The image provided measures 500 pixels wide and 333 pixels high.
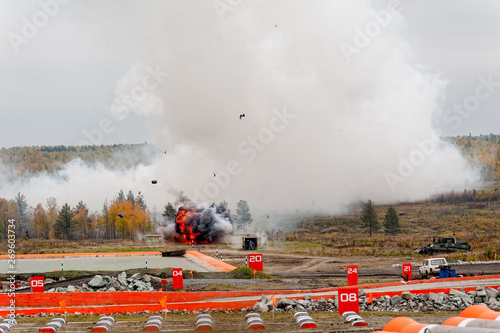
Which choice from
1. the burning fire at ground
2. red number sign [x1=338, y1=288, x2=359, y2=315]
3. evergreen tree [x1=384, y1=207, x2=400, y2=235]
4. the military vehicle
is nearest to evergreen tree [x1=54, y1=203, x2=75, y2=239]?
the burning fire at ground

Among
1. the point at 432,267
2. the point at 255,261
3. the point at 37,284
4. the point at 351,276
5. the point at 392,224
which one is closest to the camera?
the point at 37,284

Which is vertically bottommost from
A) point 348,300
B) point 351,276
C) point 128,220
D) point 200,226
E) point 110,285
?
point 351,276

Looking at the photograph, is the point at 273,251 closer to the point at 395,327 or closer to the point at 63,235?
the point at 395,327

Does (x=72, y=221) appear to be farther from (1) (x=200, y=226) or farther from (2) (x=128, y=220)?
(1) (x=200, y=226)

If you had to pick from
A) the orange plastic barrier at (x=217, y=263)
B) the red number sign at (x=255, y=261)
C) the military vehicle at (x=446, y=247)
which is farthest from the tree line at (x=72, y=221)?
the red number sign at (x=255, y=261)

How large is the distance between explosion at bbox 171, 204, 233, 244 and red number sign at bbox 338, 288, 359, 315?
259 feet

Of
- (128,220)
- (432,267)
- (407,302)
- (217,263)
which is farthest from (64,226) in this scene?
(407,302)

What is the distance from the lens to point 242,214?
143500 millimetres

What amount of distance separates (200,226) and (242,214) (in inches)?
1513

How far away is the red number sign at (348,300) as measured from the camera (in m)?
27.2

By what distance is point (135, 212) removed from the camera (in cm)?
17800

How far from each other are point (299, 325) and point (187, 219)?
271ft

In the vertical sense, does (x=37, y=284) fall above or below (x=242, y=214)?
below

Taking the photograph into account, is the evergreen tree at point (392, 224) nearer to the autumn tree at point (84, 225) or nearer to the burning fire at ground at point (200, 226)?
Result: the burning fire at ground at point (200, 226)
